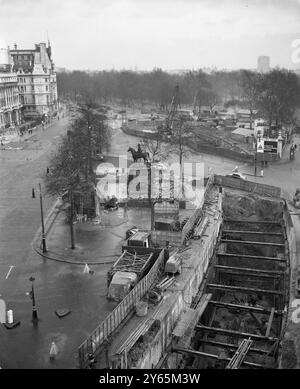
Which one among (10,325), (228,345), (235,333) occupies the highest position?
(10,325)

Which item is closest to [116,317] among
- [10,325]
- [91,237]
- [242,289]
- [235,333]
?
[10,325]

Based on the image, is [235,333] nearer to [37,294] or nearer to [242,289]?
[242,289]

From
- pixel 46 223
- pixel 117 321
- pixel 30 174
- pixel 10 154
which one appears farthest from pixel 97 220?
pixel 10 154

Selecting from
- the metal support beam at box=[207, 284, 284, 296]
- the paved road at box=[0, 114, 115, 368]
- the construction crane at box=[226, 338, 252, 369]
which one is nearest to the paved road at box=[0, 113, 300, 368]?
the paved road at box=[0, 114, 115, 368]

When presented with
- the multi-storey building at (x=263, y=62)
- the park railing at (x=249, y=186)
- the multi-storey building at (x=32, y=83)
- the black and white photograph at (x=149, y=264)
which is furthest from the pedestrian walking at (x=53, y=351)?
the multi-storey building at (x=32, y=83)

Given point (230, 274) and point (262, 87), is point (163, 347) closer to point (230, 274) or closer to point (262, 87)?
point (230, 274)

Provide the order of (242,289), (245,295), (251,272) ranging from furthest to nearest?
(251,272) < (245,295) < (242,289)

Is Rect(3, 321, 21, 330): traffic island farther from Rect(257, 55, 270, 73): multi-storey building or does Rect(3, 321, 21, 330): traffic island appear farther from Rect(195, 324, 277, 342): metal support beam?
Rect(257, 55, 270, 73): multi-storey building
